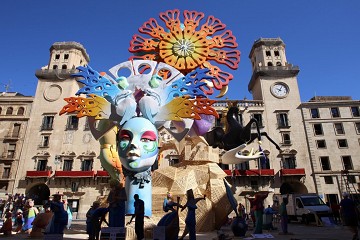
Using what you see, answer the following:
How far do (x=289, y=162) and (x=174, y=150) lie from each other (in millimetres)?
13695

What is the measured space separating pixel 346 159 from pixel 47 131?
1424 inches

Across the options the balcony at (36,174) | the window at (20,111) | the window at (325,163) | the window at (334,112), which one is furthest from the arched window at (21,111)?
the window at (334,112)

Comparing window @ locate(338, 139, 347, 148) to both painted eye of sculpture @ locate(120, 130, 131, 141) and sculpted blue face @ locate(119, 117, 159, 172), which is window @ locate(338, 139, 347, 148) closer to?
sculpted blue face @ locate(119, 117, 159, 172)

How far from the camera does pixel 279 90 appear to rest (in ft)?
121

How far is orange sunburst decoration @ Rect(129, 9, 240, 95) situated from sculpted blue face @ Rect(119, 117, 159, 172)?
5.27 meters

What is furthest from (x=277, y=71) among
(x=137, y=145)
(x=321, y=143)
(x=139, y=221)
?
(x=139, y=221)

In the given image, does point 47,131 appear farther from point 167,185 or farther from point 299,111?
point 299,111

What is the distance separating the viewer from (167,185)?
12.3m

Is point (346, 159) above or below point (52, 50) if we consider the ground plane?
below

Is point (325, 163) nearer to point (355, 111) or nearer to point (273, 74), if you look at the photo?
point (355, 111)

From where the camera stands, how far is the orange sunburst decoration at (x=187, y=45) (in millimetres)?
14406

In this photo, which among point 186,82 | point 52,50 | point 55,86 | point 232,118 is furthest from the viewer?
point 52,50

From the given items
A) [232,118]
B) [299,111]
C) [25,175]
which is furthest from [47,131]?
[299,111]

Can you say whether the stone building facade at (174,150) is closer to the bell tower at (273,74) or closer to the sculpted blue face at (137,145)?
the bell tower at (273,74)
